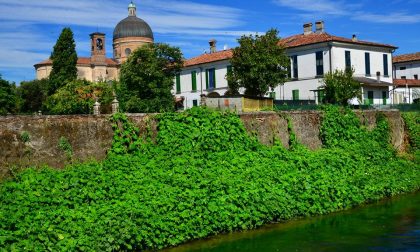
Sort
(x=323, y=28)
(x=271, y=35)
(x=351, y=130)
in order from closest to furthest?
(x=351, y=130) → (x=271, y=35) → (x=323, y=28)

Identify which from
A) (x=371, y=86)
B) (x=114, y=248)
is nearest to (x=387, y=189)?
(x=114, y=248)

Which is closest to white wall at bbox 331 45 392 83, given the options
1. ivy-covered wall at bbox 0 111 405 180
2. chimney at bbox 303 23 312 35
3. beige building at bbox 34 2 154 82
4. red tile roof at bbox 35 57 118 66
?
chimney at bbox 303 23 312 35

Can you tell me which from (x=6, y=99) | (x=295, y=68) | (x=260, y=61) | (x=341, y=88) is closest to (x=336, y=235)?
(x=341, y=88)

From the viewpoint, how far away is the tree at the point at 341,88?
31922 millimetres

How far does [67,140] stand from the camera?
1370cm

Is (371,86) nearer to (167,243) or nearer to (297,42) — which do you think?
(297,42)

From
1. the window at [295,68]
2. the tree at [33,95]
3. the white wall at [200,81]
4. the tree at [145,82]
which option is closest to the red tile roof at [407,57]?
the window at [295,68]

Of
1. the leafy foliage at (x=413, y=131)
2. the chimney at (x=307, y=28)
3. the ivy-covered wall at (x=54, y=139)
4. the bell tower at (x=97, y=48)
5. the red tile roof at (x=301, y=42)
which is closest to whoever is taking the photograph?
the ivy-covered wall at (x=54, y=139)

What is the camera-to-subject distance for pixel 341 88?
3197cm

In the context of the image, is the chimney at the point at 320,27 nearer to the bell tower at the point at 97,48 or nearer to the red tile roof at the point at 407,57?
the red tile roof at the point at 407,57

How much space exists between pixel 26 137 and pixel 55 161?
3.19 feet

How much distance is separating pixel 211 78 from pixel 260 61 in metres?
13.1

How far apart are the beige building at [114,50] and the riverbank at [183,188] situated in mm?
59345

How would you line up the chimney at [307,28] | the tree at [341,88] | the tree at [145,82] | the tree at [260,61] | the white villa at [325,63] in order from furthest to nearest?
the chimney at [307,28] < the white villa at [325,63] < the tree at [145,82] < the tree at [260,61] < the tree at [341,88]
